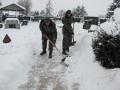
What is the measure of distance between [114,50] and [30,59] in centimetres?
418

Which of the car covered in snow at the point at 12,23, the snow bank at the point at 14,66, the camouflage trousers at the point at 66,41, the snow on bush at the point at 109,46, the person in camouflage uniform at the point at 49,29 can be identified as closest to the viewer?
the snow on bush at the point at 109,46

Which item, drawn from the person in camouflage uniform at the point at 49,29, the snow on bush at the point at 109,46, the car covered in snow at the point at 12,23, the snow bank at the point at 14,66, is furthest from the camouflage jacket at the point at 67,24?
the car covered in snow at the point at 12,23

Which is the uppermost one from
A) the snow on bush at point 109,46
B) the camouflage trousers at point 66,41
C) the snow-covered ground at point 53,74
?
the snow on bush at point 109,46

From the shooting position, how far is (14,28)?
24281mm

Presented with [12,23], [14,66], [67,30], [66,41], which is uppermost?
[67,30]

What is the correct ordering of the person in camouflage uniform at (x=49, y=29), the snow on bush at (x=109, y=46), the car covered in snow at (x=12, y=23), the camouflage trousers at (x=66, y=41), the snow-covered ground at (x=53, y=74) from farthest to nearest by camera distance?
the car covered in snow at (x=12, y=23), the camouflage trousers at (x=66, y=41), the person in camouflage uniform at (x=49, y=29), the snow on bush at (x=109, y=46), the snow-covered ground at (x=53, y=74)

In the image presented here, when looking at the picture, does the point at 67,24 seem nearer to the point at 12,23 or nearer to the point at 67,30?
the point at 67,30

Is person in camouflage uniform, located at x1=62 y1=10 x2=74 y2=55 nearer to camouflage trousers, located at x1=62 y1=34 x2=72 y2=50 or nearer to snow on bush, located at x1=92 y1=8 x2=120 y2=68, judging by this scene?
camouflage trousers, located at x1=62 y1=34 x2=72 y2=50

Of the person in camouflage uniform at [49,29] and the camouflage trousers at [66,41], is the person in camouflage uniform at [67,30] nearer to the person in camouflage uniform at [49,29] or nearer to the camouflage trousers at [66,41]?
the camouflage trousers at [66,41]

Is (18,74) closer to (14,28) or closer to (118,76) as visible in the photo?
(118,76)

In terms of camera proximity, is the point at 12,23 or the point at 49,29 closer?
the point at 49,29

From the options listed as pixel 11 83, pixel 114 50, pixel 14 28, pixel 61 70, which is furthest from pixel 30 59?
pixel 14 28

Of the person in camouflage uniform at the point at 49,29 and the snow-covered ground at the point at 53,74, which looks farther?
the person in camouflage uniform at the point at 49,29

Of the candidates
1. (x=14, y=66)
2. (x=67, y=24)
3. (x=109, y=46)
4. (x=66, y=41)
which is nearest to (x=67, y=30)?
(x=67, y=24)
